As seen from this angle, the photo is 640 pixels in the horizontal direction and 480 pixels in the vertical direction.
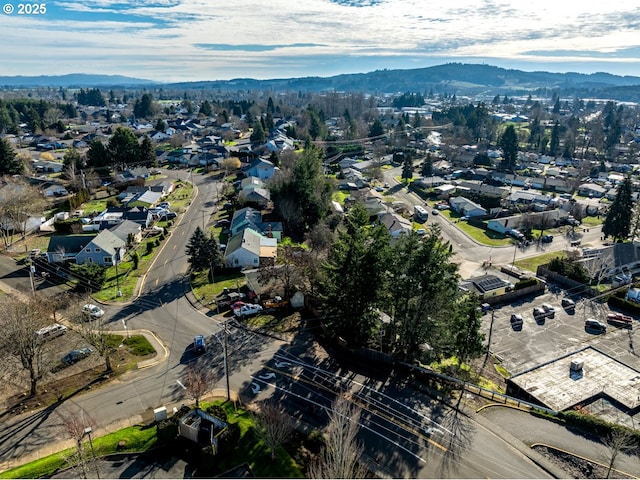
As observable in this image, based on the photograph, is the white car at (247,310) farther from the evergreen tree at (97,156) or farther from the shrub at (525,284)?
the evergreen tree at (97,156)

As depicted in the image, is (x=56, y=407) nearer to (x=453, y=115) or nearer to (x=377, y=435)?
(x=377, y=435)

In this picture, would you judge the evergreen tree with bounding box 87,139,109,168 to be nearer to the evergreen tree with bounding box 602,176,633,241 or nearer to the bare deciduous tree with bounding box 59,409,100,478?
the bare deciduous tree with bounding box 59,409,100,478

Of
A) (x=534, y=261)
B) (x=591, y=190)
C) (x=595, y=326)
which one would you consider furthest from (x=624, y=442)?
(x=591, y=190)

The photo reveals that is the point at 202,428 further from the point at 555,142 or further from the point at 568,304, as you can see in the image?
the point at 555,142

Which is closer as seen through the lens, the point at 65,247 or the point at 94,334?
the point at 94,334

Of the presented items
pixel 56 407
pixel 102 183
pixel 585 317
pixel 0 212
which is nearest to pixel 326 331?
pixel 56 407

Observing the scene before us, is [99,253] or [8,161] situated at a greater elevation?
[8,161]

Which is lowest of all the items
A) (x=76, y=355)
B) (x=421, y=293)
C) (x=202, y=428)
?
(x=76, y=355)
